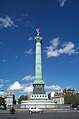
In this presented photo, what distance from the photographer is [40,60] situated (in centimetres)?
8075

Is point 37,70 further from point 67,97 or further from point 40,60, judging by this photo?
point 67,97

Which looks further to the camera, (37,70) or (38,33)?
(38,33)

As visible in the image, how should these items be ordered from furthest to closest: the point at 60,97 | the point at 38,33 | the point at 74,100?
1. the point at 60,97
2. the point at 74,100
3. the point at 38,33

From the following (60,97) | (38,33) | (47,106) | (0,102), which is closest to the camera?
(47,106)

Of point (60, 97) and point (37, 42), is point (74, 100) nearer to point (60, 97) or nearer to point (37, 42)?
point (37, 42)

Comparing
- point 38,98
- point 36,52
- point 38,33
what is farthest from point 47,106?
point 38,33

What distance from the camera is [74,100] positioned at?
11675 cm

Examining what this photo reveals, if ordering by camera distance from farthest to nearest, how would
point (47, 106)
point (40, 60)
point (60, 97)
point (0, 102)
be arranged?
point (60, 97)
point (0, 102)
point (40, 60)
point (47, 106)

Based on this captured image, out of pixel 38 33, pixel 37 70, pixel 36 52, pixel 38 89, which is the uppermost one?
pixel 38 33

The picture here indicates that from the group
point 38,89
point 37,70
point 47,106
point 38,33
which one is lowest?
point 47,106

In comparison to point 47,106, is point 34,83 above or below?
above

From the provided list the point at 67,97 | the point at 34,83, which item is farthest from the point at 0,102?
the point at 34,83

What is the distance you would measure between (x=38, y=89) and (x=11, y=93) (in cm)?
10955

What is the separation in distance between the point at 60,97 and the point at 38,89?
97538mm
